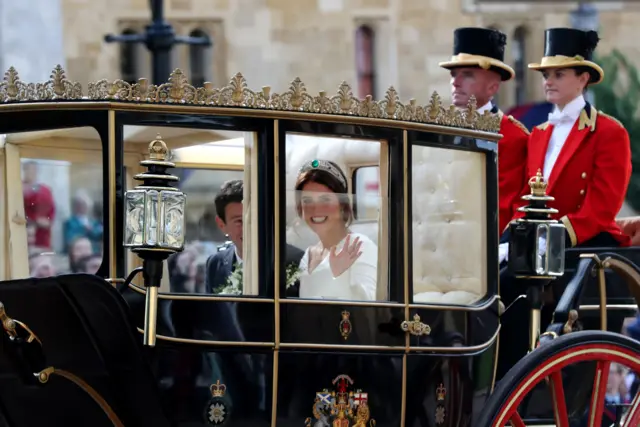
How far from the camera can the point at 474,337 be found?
5.83 m

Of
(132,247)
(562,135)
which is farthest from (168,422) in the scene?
(562,135)

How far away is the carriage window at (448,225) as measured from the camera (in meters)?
5.74

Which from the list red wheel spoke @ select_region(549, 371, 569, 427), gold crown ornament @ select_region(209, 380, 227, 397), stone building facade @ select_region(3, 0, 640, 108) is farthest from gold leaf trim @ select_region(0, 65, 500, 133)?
stone building facade @ select_region(3, 0, 640, 108)

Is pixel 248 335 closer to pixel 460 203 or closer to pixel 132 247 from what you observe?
pixel 132 247

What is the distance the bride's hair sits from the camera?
215 inches

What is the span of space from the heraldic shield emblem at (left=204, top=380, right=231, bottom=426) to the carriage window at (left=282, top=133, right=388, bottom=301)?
416mm

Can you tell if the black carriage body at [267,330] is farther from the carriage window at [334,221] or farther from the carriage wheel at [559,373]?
the carriage wheel at [559,373]

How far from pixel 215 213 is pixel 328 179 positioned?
41cm

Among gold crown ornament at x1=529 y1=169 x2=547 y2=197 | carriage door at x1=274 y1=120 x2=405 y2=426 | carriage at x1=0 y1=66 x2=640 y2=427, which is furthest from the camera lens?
gold crown ornament at x1=529 y1=169 x2=547 y2=197

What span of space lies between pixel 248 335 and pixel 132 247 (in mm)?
561

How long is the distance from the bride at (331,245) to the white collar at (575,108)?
1569 mm

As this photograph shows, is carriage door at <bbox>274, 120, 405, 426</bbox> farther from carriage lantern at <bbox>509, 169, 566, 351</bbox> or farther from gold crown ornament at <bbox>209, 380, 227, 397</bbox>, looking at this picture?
carriage lantern at <bbox>509, 169, 566, 351</bbox>

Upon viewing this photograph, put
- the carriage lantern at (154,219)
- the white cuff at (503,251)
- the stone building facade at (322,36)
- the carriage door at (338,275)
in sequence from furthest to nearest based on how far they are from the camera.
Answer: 1. the stone building facade at (322,36)
2. the white cuff at (503,251)
3. the carriage door at (338,275)
4. the carriage lantern at (154,219)

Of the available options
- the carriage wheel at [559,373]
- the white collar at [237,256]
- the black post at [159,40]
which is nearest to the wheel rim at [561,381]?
the carriage wheel at [559,373]
